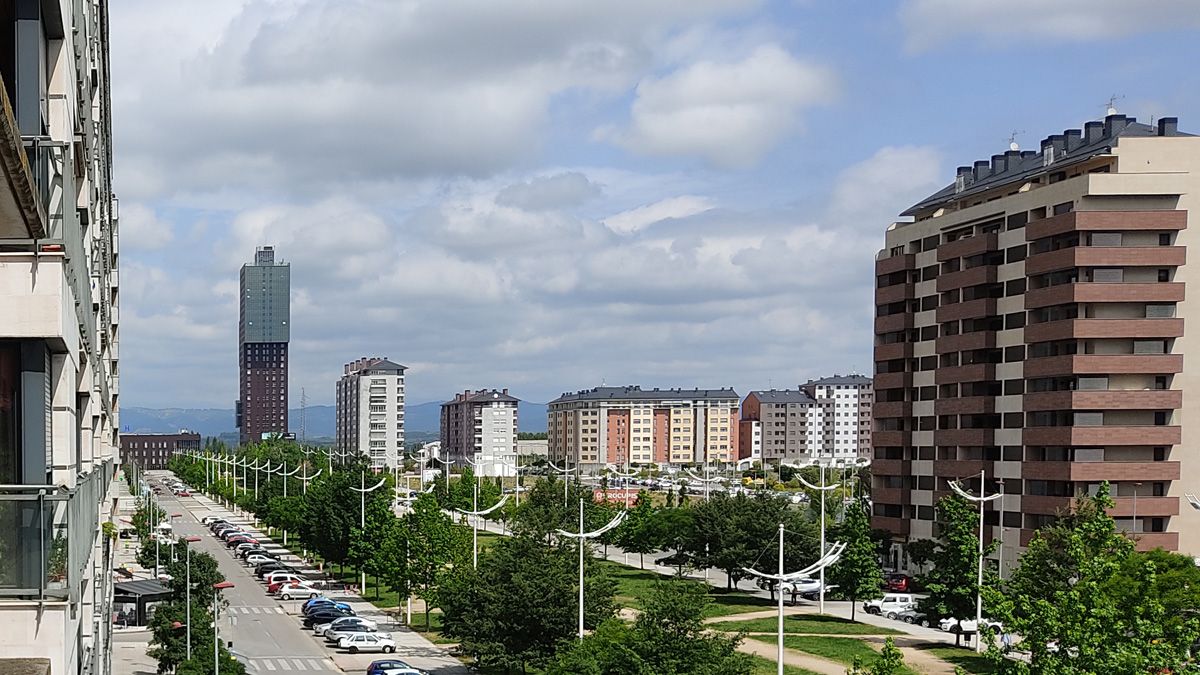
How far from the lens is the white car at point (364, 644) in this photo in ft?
191

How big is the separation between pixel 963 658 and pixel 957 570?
353 centimetres

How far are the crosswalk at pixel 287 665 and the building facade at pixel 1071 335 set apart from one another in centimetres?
3839

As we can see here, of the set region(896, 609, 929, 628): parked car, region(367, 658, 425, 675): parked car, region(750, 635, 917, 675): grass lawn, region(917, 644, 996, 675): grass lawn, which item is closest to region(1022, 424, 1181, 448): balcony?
region(896, 609, 929, 628): parked car

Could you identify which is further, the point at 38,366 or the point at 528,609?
the point at 528,609

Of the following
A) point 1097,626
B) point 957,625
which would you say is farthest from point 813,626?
point 1097,626

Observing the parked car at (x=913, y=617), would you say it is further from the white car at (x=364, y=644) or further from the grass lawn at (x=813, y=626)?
the white car at (x=364, y=644)

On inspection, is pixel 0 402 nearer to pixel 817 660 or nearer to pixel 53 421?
pixel 53 421

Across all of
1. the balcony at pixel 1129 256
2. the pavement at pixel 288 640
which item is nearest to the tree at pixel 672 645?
the pavement at pixel 288 640

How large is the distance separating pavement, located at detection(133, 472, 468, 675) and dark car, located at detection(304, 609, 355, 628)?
24.2 inches

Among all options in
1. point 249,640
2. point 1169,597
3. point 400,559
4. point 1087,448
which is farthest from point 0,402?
point 1087,448

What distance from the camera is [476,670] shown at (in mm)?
53156

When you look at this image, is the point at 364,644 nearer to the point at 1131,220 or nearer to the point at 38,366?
the point at 1131,220

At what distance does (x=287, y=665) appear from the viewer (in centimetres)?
5494

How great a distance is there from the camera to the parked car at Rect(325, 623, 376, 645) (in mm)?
60000
